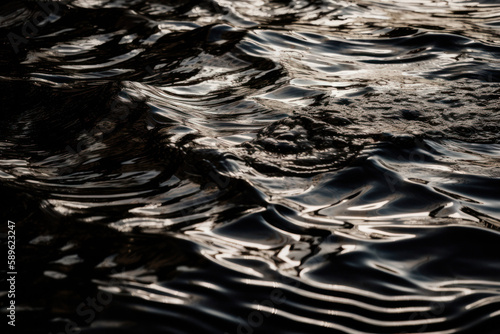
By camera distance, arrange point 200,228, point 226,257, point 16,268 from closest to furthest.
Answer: point 16,268
point 226,257
point 200,228

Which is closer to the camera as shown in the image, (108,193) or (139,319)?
(139,319)

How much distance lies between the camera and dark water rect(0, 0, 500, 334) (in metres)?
2.67

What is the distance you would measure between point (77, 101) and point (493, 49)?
412cm

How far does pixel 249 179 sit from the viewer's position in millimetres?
3598

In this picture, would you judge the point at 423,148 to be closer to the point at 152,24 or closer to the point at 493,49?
the point at 493,49

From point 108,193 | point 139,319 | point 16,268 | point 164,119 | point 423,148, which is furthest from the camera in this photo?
point 164,119

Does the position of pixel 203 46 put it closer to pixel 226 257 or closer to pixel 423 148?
pixel 423 148

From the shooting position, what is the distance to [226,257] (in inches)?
116

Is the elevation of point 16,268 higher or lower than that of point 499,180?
higher

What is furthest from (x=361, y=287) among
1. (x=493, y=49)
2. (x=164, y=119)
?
(x=493, y=49)

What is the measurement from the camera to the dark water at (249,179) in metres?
2.67

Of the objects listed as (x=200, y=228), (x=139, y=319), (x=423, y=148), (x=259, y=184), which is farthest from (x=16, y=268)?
(x=423, y=148)

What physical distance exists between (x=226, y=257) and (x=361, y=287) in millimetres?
658

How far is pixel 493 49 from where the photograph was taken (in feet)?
20.1
